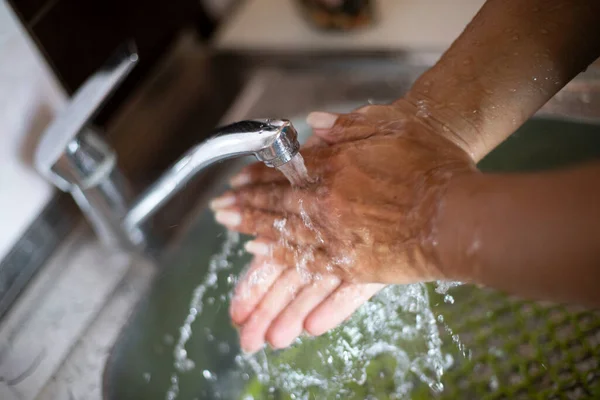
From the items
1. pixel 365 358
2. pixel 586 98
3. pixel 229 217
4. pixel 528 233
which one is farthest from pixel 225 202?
pixel 586 98

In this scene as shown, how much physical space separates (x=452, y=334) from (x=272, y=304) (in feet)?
0.67

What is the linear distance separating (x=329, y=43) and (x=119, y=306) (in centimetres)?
45

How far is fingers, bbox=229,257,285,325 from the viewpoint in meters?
0.57

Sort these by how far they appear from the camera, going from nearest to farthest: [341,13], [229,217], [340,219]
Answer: [340,219] → [229,217] → [341,13]

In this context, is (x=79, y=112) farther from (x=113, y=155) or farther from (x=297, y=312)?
(x=297, y=312)

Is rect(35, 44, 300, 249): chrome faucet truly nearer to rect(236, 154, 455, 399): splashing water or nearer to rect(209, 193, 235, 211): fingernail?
rect(209, 193, 235, 211): fingernail

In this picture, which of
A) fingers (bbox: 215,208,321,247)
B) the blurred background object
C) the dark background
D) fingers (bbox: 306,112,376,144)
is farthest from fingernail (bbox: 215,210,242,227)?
the blurred background object

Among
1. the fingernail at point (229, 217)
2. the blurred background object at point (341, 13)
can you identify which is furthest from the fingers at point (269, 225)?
the blurred background object at point (341, 13)

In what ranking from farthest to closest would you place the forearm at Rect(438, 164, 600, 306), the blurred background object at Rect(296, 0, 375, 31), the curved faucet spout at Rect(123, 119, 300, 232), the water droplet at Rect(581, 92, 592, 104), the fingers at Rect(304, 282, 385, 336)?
the blurred background object at Rect(296, 0, 375, 31) → the water droplet at Rect(581, 92, 592, 104) → the fingers at Rect(304, 282, 385, 336) → the curved faucet spout at Rect(123, 119, 300, 232) → the forearm at Rect(438, 164, 600, 306)

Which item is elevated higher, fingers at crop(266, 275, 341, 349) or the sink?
fingers at crop(266, 275, 341, 349)

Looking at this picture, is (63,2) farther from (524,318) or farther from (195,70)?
(524,318)

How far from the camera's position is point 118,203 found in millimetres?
612

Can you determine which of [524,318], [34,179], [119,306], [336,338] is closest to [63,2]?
[34,179]

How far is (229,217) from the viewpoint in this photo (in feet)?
1.94
